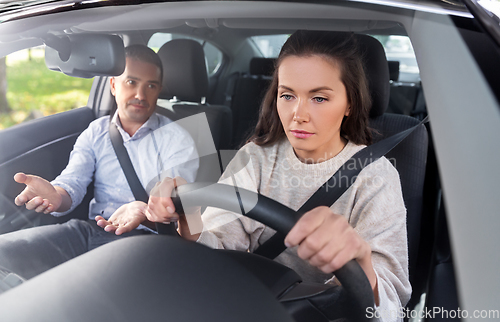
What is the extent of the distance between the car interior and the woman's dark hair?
0.12ft

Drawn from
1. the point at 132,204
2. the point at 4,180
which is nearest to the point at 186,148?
the point at 132,204

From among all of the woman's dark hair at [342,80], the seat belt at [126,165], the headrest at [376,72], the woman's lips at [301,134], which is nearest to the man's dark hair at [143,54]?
the seat belt at [126,165]

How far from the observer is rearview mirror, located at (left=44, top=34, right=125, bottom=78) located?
913 mm

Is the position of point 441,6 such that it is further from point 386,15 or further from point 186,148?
point 186,148

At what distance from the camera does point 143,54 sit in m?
1.16

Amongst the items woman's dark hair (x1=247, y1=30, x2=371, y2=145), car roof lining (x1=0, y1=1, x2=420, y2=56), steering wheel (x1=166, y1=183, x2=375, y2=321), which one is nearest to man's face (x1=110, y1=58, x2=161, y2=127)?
car roof lining (x1=0, y1=1, x2=420, y2=56)

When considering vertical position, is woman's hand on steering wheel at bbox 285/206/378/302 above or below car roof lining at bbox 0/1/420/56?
below

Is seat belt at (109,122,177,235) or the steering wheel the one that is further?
seat belt at (109,122,177,235)

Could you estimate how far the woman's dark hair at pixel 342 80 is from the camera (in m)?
0.86

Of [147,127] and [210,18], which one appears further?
[147,127]

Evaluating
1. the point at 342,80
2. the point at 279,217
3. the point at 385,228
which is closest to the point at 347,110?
the point at 342,80

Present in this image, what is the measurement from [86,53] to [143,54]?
0.25 metres

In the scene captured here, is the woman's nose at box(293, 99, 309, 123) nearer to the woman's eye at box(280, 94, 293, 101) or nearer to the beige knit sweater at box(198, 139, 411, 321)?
the woman's eye at box(280, 94, 293, 101)

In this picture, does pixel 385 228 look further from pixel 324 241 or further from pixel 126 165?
pixel 126 165
